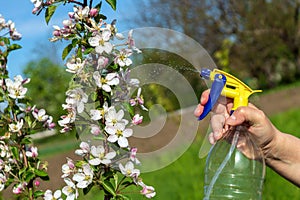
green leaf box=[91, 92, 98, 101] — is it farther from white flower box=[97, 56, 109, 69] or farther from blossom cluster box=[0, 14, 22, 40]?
blossom cluster box=[0, 14, 22, 40]

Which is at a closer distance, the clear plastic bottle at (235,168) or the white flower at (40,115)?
the white flower at (40,115)

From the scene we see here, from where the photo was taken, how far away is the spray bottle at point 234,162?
1.45 metres

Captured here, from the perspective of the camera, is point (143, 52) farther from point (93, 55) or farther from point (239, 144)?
point (239, 144)

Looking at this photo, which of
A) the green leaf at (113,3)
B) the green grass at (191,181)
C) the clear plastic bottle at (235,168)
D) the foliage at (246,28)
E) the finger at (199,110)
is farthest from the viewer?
the foliage at (246,28)

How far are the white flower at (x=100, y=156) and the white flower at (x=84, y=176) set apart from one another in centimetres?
2

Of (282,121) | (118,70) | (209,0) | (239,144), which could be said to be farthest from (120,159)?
(209,0)

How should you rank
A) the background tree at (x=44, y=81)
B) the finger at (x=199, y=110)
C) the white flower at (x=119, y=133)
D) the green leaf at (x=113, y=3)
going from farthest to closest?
the background tree at (x=44, y=81)
the finger at (x=199, y=110)
the green leaf at (x=113, y=3)
the white flower at (x=119, y=133)

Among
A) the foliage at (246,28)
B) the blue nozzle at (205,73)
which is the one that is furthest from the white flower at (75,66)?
the foliage at (246,28)

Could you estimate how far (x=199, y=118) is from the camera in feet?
4.74

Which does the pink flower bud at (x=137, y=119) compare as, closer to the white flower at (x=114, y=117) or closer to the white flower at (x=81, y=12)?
the white flower at (x=114, y=117)

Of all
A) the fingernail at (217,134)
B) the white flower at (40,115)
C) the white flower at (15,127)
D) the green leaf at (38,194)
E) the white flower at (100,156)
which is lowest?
the green leaf at (38,194)

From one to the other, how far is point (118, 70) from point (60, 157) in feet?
26.4

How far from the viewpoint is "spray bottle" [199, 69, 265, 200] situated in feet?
4.74

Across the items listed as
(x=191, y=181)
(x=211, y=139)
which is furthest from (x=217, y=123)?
(x=191, y=181)
